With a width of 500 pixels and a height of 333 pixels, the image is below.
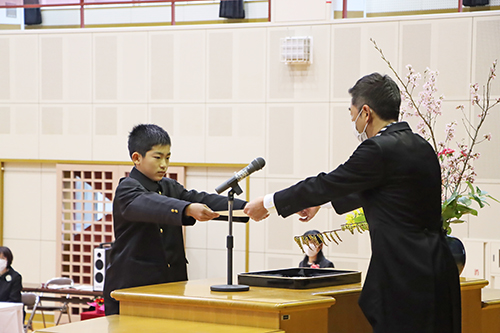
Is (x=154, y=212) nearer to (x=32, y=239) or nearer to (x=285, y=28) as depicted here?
(x=285, y=28)

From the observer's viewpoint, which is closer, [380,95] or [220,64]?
[380,95]

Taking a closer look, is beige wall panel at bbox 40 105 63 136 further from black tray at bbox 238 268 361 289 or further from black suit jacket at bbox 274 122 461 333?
black suit jacket at bbox 274 122 461 333

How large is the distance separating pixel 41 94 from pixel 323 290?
20.6ft

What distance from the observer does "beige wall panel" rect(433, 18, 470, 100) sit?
6.76 m

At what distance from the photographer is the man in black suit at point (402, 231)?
2.42 meters

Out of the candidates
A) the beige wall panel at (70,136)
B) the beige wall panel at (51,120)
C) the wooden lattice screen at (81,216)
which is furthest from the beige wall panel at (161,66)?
the beige wall panel at (51,120)

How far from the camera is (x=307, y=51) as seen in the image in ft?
23.5

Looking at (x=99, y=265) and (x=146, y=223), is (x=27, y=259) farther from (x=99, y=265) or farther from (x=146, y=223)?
Result: (x=146, y=223)

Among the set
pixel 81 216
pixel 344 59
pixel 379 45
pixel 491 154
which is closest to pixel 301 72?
pixel 344 59

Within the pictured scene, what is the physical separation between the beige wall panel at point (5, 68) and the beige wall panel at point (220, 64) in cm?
267

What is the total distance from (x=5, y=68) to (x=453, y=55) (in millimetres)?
5448

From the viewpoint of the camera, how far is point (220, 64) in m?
7.54

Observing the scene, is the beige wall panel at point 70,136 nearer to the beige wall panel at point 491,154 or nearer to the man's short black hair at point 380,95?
the beige wall panel at point 491,154

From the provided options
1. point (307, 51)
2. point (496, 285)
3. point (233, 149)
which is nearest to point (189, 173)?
point (233, 149)
